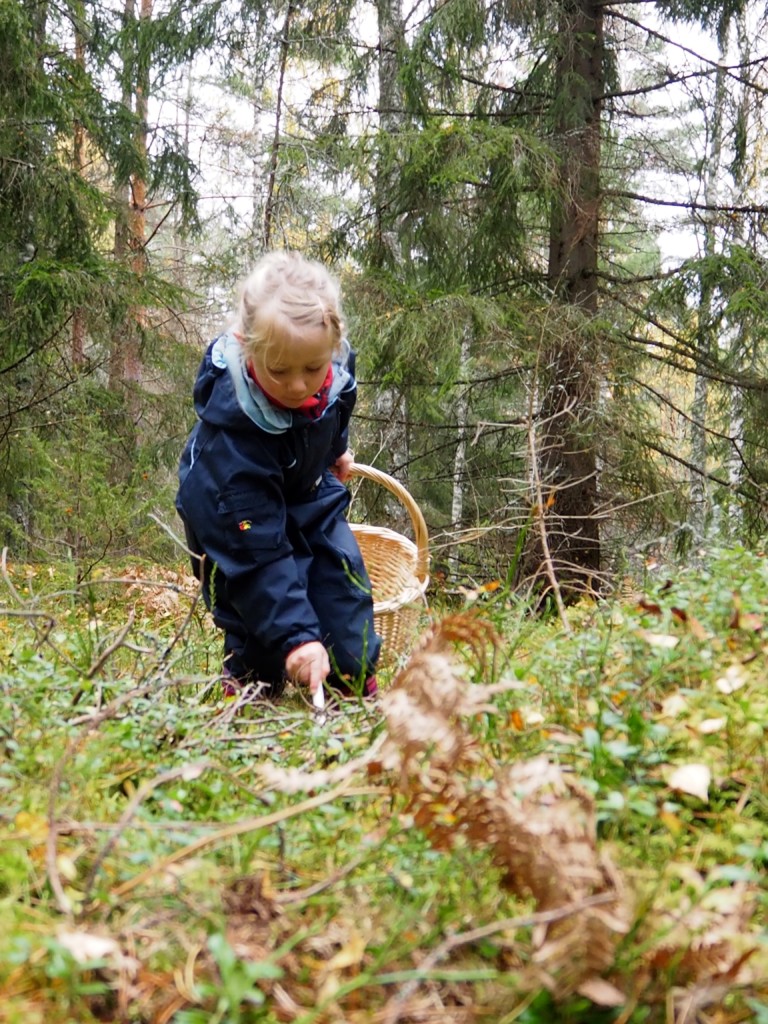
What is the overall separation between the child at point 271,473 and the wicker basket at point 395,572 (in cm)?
24

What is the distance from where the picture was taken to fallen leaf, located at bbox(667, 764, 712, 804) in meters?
1.53

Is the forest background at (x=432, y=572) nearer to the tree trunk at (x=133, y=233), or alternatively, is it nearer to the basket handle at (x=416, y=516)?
the tree trunk at (x=133, y=233)

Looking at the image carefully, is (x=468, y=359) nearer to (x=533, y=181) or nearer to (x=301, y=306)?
(x=533, y=181)

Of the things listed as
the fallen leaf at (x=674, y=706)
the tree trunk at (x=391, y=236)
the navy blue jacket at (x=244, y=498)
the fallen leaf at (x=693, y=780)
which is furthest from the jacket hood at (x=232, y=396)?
the tree trunk at (x=391, y=236)

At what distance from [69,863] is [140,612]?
14.2 ft

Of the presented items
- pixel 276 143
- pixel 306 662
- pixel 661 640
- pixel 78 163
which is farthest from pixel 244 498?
pixel 78 163

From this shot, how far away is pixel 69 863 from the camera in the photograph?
1.26 m

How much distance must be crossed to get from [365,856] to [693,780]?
0.61 m

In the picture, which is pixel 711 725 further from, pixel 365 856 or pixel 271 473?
pixel 271 473

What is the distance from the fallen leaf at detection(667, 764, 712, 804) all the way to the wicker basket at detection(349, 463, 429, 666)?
1.92m

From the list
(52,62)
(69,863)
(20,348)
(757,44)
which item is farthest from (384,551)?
(52,62)

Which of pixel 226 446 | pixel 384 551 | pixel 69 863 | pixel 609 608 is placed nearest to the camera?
pixel 69 863

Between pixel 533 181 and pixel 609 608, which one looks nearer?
pixel 609 608

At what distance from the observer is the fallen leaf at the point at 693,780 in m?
1.53
